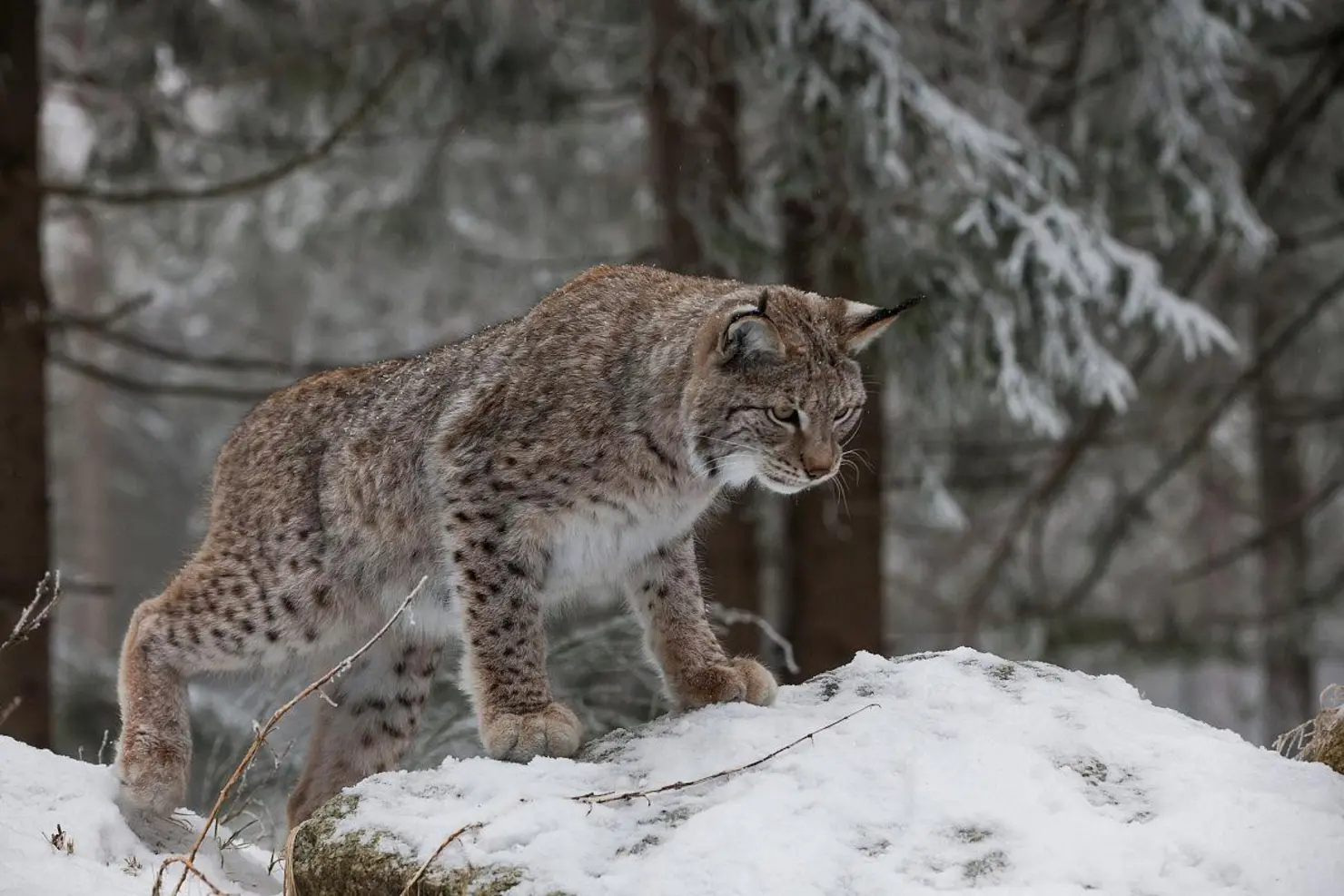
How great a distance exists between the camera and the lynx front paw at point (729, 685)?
422 cm

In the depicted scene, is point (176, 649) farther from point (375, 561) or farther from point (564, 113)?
point (564, 113)

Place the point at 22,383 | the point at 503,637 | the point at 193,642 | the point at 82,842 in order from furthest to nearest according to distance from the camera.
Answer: the point at 22,383
the point at 193,642
the point at 503,637
the point at 82,842

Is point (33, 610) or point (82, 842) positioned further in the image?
point (33, 610)

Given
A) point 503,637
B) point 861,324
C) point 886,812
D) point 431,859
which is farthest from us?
point 861,324

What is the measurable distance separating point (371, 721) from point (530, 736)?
1.24 m

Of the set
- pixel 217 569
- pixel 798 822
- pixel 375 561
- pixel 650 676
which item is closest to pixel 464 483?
pixel 375 561

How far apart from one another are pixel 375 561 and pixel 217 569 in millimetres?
623

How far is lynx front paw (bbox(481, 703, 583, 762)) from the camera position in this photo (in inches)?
155

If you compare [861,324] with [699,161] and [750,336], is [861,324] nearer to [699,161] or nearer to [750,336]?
[750,336]

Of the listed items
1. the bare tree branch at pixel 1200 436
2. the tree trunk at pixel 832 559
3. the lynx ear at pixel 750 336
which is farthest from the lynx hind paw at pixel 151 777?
the bare tree branch at pixel 1200 436

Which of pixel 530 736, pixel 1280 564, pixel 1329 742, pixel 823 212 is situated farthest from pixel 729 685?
pixel 1280 564

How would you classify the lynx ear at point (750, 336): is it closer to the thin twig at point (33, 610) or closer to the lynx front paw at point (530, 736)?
the lynx front paw at point (530, 736)

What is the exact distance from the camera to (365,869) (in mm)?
3182

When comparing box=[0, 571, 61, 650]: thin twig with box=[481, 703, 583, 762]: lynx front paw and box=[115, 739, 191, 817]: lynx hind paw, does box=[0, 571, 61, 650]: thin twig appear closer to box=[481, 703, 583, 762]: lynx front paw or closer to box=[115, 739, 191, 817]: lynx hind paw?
box=[115, 739, 191, 817]: lynx hind paw
